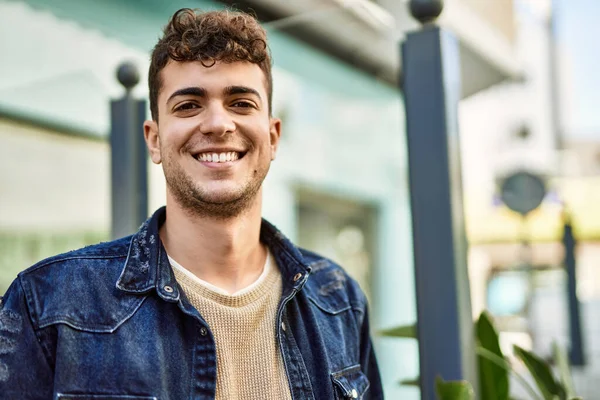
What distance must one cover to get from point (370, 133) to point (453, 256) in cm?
279

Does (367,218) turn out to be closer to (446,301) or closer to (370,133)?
(370,133)

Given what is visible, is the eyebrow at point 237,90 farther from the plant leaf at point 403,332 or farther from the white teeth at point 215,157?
the plant leaf at point 403,332

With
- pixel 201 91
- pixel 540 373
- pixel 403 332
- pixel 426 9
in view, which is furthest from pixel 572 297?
pixel 201 91

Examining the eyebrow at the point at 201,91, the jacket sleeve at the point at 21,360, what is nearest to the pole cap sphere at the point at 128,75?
the eyebrow at the point at 201,91

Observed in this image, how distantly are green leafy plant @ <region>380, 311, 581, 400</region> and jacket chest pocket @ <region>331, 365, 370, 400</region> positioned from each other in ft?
0.59

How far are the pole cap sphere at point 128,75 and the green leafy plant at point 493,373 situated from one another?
1274mm

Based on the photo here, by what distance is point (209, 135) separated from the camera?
1569 mm

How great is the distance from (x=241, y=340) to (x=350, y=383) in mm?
321

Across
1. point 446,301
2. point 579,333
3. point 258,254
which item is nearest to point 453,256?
point 446,301

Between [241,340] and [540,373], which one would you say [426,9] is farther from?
[540,373]

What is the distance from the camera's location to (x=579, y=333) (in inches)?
267

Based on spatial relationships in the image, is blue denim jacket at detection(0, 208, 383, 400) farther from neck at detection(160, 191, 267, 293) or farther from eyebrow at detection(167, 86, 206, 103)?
eyebrow at detection(167, 86, 206, 103)

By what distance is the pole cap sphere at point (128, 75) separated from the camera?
2621 millimetres

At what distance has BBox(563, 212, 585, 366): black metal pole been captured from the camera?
22.1 ft
